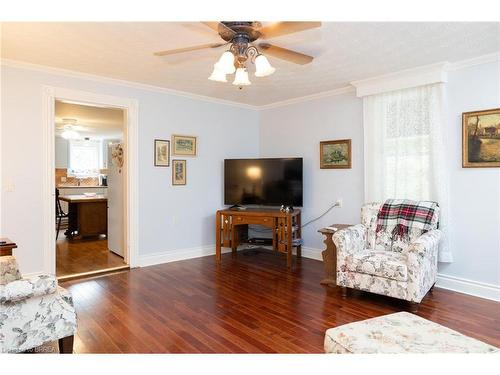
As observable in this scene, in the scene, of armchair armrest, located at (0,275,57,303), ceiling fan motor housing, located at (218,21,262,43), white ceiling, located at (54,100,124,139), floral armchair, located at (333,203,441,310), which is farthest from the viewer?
white ceiling, located at (54,100,124,139)

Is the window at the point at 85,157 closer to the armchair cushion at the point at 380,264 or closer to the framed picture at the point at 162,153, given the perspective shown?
the framed picture at the point at 162,153

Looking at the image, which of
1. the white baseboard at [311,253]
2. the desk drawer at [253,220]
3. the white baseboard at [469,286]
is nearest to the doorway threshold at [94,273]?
the desk drawer at [253,220]

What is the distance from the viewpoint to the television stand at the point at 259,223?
4391 millimetres

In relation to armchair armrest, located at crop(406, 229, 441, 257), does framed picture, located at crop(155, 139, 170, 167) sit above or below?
above

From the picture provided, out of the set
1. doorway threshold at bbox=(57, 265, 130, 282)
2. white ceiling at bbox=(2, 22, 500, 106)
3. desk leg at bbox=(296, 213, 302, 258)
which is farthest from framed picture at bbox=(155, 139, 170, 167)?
desk leg at bbox=(296, 213, 302, 258)

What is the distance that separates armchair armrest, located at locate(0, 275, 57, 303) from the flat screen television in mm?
3358

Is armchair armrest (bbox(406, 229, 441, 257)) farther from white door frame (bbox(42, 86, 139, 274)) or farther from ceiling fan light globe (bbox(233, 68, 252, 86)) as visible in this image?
white door frame (bbox(42, 86, 139, 274))

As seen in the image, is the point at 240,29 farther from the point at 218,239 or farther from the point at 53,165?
the point at 218,239

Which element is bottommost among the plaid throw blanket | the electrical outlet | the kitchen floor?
the kitchen floor

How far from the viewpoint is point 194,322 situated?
2.70 meters

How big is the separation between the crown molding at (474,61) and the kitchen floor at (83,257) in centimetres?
451

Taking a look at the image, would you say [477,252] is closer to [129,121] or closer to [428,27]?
[428,27]

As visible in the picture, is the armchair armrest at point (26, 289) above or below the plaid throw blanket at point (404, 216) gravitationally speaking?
below

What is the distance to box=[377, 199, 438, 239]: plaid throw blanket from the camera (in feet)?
11.1
